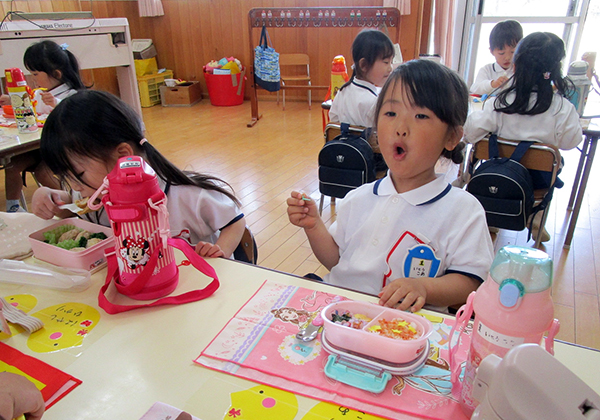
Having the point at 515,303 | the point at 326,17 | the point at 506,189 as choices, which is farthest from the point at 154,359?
the point at 326,17

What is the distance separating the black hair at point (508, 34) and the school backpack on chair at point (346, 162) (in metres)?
1.43

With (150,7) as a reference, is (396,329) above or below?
below

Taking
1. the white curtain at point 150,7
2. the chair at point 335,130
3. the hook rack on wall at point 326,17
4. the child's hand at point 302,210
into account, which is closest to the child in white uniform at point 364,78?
the chair at point 335,130

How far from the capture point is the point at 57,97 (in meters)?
2.76

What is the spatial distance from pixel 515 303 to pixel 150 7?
7365 mm

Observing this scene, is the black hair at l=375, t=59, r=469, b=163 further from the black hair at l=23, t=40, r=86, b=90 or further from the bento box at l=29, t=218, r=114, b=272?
the black hair at l=23, t=40, r=86, b=90

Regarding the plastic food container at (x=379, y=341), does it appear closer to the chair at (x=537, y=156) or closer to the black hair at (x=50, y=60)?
the chair at (x=537, y=156)

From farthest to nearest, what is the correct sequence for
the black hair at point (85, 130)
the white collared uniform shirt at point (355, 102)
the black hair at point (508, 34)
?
the black hair at point (508, 34) < the white collared uniform shirt at point (355, 102) < the black hair at point (85, 130)

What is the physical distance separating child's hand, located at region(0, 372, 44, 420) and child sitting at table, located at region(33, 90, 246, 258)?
1.80 ft

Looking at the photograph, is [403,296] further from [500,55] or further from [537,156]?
[500,55]

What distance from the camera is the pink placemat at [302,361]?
0.63m

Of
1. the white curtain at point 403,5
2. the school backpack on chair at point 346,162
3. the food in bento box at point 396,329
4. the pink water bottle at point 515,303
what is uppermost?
the white curtain at point 403,5

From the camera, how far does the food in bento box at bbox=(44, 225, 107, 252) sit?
1.04 meters

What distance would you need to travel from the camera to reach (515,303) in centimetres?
51
